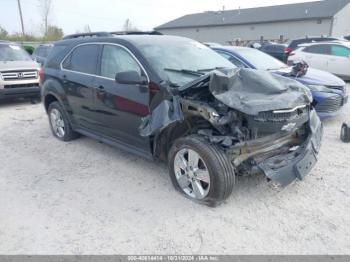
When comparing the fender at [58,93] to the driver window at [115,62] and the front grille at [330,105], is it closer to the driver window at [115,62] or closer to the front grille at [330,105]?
the driver window at [115,62]

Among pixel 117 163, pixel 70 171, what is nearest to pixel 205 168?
pixel 117 163

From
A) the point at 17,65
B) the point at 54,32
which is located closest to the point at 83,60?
the point at 17,65

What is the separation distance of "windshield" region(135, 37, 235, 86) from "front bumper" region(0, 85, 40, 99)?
5.97m

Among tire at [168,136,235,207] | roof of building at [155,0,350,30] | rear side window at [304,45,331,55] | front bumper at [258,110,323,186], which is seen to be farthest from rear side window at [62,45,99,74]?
roof of building at [155,0,350,30]

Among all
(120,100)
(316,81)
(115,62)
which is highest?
(115,62)

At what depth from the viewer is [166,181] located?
423 cm

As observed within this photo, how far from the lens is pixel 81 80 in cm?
505

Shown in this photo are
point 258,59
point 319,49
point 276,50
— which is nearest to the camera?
point 258,59

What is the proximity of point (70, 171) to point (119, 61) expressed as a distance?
1668mm

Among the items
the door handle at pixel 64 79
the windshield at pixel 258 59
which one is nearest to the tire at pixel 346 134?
the windshield at pixel 258 59

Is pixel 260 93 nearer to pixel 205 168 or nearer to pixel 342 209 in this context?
pixel 205 168

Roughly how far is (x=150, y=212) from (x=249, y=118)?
1.43 meters

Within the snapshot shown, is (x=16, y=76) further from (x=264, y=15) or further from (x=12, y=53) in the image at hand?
(x=264, y=15)

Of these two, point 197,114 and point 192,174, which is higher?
point 197,114
